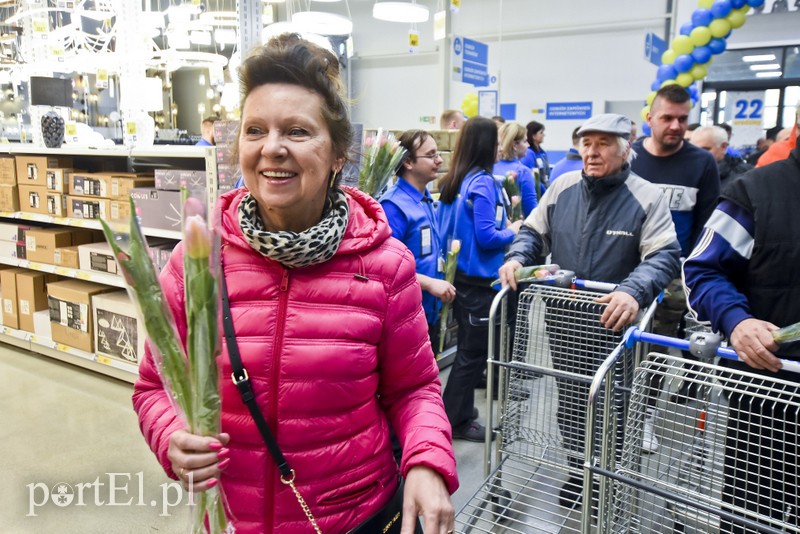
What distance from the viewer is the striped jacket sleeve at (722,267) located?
1.80 metres

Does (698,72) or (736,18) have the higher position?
(736,18)

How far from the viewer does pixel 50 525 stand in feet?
8.80

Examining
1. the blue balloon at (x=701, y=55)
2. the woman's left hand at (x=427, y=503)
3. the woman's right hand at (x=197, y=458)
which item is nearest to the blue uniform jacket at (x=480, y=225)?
the woman's left hand at (x=427, y=503)

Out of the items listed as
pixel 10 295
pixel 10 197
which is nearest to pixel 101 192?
pixel 10 197

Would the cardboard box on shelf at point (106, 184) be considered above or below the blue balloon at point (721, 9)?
below

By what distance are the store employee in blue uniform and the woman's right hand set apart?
2.02m

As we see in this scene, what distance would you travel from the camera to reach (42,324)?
4.66 meters

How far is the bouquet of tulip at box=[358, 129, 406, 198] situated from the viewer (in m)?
2.87

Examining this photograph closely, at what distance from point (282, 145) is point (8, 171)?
4588mm

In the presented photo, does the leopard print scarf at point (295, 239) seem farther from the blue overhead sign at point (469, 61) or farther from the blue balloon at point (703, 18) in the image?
the blue overhead sign at point (469, 61)

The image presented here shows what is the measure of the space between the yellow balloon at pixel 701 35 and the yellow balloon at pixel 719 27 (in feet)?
0.16

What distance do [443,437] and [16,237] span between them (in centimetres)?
480

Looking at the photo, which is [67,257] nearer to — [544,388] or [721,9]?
[544,388]

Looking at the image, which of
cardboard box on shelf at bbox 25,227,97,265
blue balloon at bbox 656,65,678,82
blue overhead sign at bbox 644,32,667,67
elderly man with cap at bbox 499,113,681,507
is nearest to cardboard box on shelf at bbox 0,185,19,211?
cardboard box on shelf at bbox 25,227,97,265
